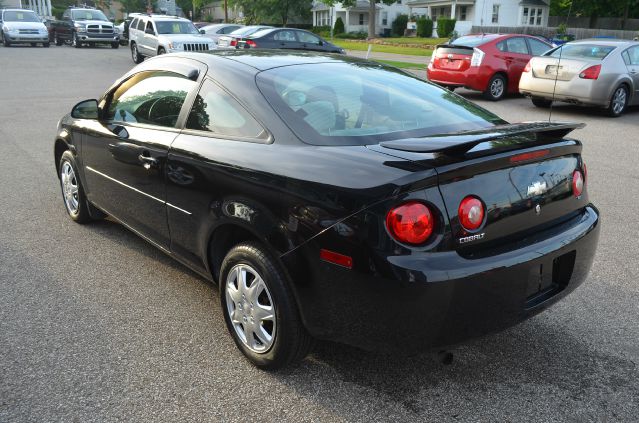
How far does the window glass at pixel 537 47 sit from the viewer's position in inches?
575

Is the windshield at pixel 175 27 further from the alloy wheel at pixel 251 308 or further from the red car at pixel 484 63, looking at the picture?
the alloy wheel at pixel 251 308

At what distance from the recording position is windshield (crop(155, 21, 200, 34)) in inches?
886

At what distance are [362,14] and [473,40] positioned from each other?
5322cm

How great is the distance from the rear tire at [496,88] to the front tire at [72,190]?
1077 centimetres

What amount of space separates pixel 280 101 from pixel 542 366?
1.97 m

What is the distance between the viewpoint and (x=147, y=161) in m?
3.73

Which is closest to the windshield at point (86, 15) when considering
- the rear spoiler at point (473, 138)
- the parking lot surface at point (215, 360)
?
the parking lot surface at point (215, 360)

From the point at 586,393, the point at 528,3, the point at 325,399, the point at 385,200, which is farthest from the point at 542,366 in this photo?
the point at 528,3

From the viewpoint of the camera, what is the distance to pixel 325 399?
2.83 meters

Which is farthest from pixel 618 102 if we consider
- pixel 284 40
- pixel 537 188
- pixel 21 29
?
pixel 21 29

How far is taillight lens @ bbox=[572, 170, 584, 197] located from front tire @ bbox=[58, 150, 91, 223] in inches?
150

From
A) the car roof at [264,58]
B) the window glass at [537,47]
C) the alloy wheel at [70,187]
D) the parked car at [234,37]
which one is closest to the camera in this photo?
the car roof at [264,58]

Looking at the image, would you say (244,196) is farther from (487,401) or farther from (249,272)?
(487,401)

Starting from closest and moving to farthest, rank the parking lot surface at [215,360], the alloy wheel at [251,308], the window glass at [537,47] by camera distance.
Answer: the parking lot surface at [215,360]
the alloy wheel at [251,308]
the window glass at [537,47]
